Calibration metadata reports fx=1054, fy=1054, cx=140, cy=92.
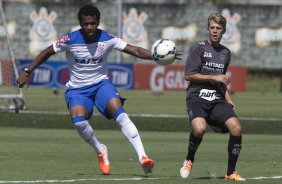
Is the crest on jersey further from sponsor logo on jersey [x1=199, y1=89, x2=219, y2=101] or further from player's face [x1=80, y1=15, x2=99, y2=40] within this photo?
sponsor logo on jersey [x1=199, y1=89, x2=219, y2=101]

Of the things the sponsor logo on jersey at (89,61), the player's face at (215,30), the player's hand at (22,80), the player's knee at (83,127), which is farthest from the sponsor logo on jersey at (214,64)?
the player's hand at (22,80)

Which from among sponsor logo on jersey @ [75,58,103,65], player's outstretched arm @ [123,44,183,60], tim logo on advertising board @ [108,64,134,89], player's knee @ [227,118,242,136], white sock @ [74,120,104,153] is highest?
player's outstretched arm @ [123,44,183,60]

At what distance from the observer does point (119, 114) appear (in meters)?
13.8

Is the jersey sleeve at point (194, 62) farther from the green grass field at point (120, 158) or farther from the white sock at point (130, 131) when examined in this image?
the green grass field at point (120, 158)

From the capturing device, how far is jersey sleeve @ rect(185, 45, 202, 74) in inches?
531

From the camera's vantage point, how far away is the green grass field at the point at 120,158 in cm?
1319

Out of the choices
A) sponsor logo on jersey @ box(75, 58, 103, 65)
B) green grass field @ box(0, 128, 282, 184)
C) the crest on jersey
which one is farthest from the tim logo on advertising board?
sponsor logo on jersey @ box(75, 58, 103, 65)

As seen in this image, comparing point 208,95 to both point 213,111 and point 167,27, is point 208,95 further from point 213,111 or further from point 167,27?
point 167,27

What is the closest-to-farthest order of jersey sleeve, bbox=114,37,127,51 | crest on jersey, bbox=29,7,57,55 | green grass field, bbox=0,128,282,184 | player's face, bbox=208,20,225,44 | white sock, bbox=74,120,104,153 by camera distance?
green grass field, bbox=0,128,282,184 < player's face, bbox=208,20,225,44 < white sock, bbox=74,120,104,153 < jersey sleeve, bbox=114,37,127,51 < crest on jersey, bbox=29,7,57,55

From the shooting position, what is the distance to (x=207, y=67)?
533 inches

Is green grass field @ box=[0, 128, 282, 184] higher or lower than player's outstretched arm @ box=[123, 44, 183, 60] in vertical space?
lower

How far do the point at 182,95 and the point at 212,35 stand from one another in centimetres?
3040

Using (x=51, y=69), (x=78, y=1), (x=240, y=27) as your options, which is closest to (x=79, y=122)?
(x=51, y=69)

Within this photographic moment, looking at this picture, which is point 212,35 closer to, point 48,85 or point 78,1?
point 48,85
